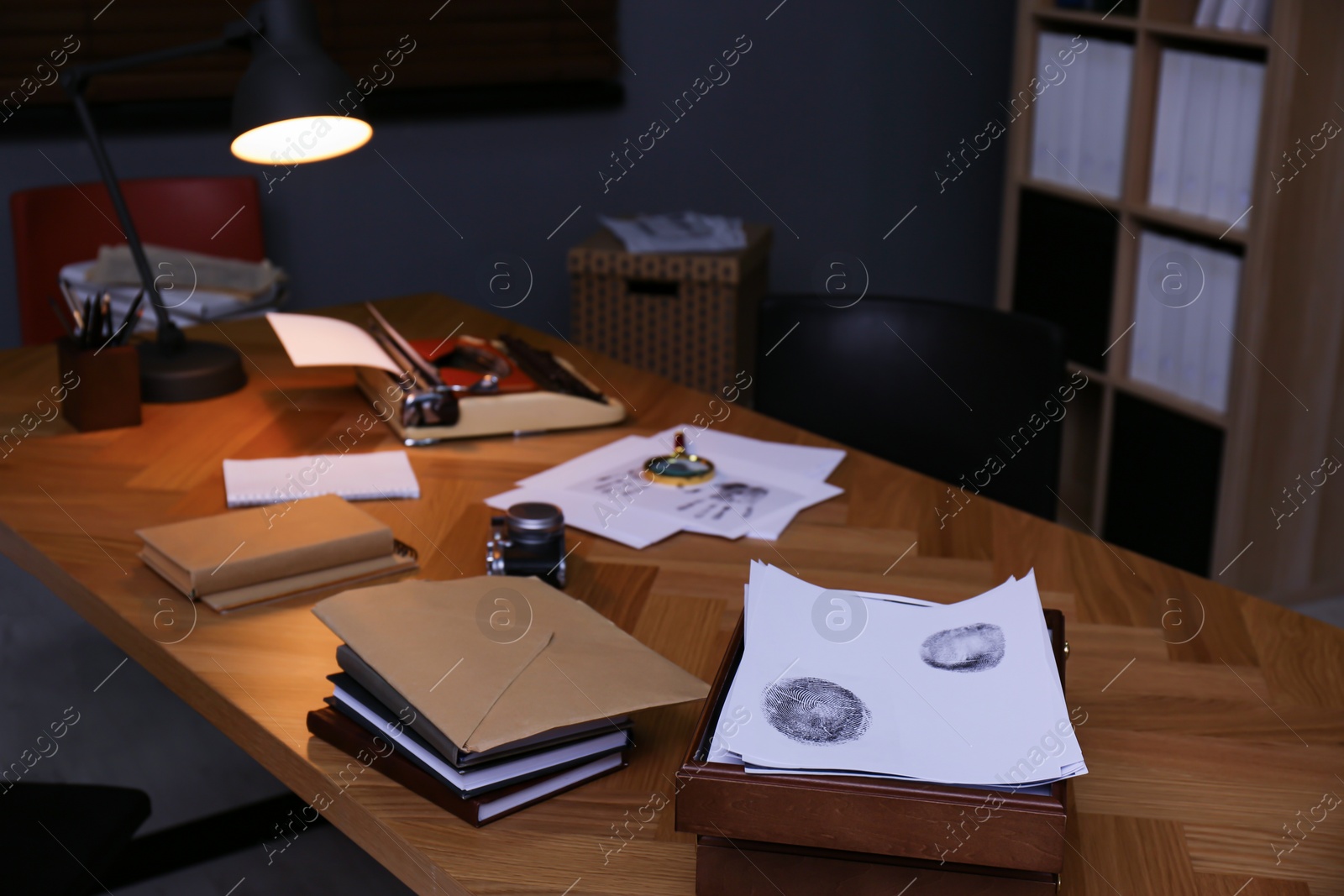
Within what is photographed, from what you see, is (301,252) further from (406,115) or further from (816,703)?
(816,703)

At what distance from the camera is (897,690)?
0.90 meters

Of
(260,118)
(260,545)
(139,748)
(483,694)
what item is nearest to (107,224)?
(139,748)

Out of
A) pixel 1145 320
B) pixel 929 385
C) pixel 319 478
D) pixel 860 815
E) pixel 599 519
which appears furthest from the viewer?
pixel 1145 320

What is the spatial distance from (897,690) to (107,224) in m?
2.33

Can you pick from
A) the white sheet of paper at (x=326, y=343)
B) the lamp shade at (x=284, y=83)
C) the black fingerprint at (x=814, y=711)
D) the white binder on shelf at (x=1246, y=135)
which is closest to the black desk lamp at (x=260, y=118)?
the lamp shade at (x=284, y=83)

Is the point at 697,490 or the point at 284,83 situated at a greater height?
the point at 284,83

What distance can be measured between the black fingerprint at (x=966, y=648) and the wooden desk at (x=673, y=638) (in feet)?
0.44

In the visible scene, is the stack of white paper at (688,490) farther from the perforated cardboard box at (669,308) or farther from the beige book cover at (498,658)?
the perforated cardboard box at (669,308)

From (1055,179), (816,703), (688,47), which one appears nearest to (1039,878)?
(816,703)

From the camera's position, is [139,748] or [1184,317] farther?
[1184,317]

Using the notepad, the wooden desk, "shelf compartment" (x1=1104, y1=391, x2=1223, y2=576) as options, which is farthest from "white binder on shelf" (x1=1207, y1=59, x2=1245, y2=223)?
the notepad

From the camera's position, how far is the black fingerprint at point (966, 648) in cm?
93

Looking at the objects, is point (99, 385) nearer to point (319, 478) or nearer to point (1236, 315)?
point (319, 478)

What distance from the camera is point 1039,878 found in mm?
807
